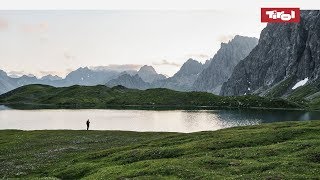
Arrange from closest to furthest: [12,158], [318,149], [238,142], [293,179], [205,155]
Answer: [293,179] < [318,149] < [205,155] < [238,142] < [12,158]

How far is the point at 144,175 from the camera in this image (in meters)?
41.2

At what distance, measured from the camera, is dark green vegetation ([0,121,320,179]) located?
130 ft

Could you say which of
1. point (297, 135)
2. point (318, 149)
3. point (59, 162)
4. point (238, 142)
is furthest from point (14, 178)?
point (297, 135)

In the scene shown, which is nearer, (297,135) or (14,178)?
(14,178)

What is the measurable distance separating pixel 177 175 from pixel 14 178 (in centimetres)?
2282

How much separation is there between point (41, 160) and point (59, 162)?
11.3 ft

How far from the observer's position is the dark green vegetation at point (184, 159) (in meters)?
39.7

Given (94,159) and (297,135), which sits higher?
(297,135)

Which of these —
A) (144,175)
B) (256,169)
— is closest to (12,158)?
(144,175)

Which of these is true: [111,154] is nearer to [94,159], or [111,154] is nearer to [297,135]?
[94,159]

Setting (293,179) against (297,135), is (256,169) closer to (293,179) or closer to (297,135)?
(293,179)

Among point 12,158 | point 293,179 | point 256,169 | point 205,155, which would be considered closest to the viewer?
point 293,179

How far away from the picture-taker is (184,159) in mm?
47875

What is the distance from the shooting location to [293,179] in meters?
34.3
